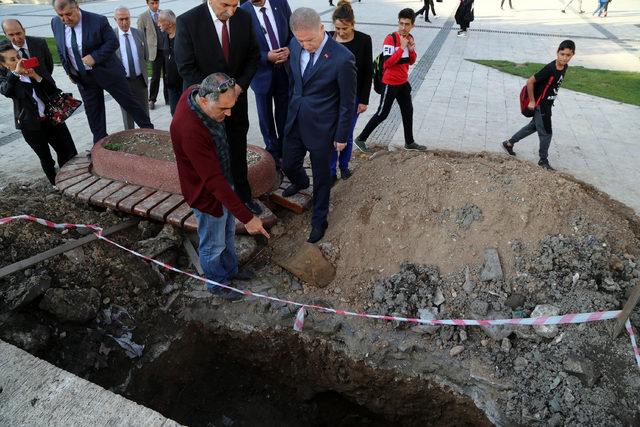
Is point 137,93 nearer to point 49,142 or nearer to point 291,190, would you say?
point 49,142

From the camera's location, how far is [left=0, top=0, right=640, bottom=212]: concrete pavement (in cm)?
612

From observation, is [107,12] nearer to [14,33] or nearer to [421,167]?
[14,33]

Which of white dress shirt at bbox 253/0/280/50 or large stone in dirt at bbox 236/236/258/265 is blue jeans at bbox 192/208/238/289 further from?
white dress shirt at bbox 253/0/280/50

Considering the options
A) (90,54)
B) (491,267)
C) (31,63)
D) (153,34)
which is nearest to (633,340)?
(491,267)

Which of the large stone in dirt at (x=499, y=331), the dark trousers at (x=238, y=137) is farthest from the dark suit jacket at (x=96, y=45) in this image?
the large stone in dirt at (x=499, y=331)

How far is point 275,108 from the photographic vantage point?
4.96 m

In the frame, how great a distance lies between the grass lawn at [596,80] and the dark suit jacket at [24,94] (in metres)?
9.44

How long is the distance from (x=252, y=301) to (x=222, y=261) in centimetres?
45

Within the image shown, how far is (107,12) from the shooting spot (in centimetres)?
1603

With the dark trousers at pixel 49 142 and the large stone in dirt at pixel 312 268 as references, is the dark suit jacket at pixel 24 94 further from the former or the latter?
the large stone in dirt at pixel 312 268

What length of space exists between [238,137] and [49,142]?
2.65 m

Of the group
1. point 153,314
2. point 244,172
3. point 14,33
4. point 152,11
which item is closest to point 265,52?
point 244,172

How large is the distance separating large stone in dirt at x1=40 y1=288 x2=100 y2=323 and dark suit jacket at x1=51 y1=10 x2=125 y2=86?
289 cm

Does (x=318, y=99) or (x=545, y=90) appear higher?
(x=318, y=99)
